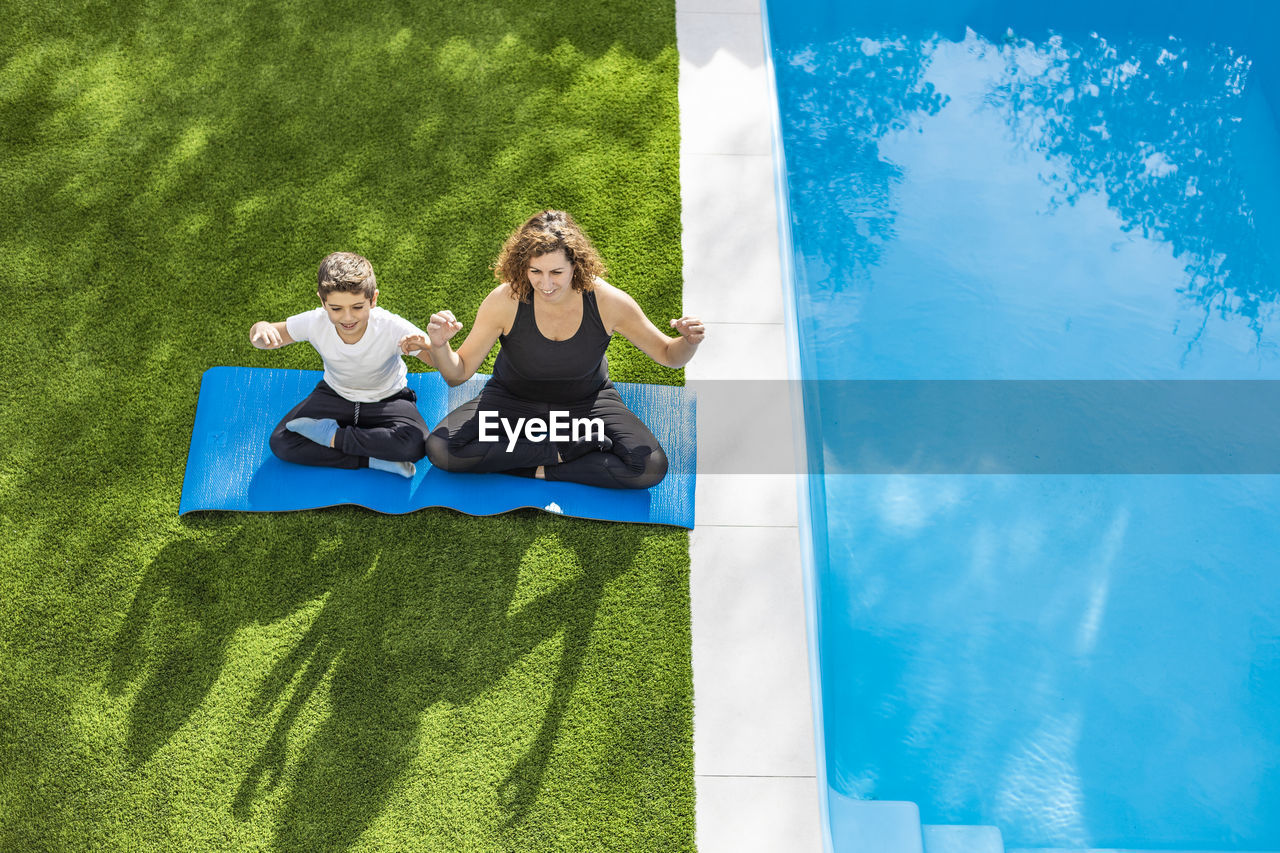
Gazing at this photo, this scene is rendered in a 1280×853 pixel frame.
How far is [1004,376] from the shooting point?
3686mm

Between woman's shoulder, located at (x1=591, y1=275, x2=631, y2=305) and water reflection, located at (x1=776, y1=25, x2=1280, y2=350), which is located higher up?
water reflection, located at (x1=776, y1=25, x2=1280, y2=350)

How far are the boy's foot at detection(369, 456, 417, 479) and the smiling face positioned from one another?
50 cm

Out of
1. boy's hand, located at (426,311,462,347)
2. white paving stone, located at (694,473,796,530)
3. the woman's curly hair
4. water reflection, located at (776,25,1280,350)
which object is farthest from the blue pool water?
boy's hand, located at (426,311,462,347)

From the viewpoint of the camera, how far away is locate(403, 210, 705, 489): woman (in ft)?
8.68

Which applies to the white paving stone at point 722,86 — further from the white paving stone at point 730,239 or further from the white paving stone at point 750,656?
the white paving stone at point 750,656

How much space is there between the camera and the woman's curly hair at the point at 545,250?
2.57 meters

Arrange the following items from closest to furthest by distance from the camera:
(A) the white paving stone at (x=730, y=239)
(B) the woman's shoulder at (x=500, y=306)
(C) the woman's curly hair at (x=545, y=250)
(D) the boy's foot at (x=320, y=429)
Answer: (C) the woman's curly hair at (x=545, y=250) < (B) the woman's shoulder at (x=500, y=306) < (D) the boy's foot at (x=320, y=429) < (A) the white paving stone at (x=730, y=239)

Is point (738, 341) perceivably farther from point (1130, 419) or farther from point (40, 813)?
point (40, 813)

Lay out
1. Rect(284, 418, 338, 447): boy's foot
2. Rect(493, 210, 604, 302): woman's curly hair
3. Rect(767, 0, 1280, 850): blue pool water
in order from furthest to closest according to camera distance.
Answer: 1. Rect(284, 418, 338, 447): boy's foot
2. Rect(767, 0, 1280, 850): blue pool water
3. Rect(493, 210, 604, 302): woman's curly hair

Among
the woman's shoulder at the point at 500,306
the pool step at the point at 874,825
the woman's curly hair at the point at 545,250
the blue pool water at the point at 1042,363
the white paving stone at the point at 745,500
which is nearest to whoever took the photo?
the woman's curly hair at the point at 545,250

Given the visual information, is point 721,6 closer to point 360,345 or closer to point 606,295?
point 606,295

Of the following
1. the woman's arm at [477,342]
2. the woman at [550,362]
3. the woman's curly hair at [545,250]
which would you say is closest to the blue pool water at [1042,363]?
the woman at [550,362]

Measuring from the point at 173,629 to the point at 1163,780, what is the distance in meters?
3.38

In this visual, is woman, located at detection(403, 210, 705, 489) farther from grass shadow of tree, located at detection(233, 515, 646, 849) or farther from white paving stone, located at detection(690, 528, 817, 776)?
white paving stone, located at detection(690, 528, 817, 776)
